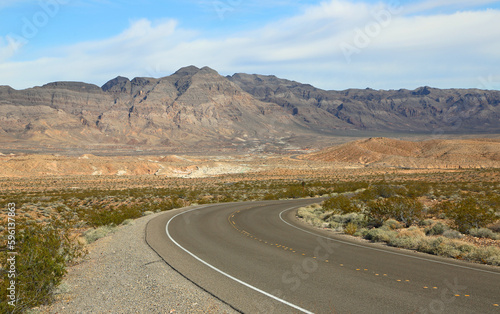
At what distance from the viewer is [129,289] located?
9188mm

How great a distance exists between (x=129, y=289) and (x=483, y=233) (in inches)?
552

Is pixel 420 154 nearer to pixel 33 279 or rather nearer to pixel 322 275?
pixel 322 275

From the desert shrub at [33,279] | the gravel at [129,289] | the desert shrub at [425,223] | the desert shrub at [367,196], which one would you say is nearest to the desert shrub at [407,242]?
the desert shrub at [425,223]

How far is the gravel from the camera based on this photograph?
7.98m

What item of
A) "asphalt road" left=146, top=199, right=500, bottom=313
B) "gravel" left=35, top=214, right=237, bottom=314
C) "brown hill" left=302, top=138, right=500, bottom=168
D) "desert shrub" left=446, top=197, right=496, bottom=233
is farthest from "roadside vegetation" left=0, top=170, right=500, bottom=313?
"brown hill" left=302, top=138, right=500, bottom=168

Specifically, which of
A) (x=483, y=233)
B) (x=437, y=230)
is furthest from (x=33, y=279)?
(x=483, y=233)

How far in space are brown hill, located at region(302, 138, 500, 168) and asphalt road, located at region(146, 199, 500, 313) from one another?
3591 inches

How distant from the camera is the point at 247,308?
7578mm

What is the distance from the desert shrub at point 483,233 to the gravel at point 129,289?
40.7 feet

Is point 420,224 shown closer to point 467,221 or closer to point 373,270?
point 467,221

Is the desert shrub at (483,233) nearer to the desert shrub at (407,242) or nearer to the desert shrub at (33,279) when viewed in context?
the desert shrub at (407,242)

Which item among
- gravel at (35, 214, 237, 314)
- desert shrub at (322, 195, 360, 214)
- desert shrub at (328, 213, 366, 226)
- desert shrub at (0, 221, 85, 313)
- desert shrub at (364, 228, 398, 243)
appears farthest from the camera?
desert shrub at (322, 195, 360, 214)

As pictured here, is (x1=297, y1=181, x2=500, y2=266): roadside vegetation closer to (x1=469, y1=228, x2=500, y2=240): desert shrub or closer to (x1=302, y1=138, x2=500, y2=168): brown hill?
(x1=469, y1=228, x2=500, y2=240): desert shrub

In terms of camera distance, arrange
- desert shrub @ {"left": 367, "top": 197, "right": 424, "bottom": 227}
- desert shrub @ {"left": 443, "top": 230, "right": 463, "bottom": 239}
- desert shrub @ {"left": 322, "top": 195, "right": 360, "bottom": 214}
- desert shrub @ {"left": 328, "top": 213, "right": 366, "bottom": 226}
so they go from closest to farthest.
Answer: desert shrub @ {"left": 443, "top": 230, "right": 463, "bottom": 239} < desert shrub @ {"left": 367, "top": 197, "right": 424, "bottom": 227} < desert shrub @ {"left": 328, "top": 213, "right": 366, "bottom": 226} < desert shrub @ {"left": 322, "top": 195, "right": 360, "bottom": 214}
